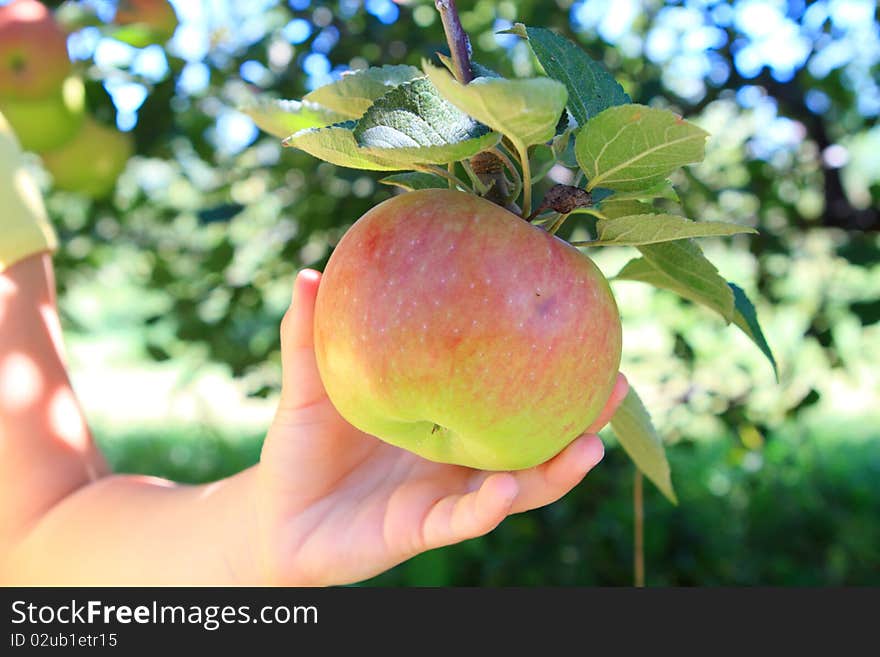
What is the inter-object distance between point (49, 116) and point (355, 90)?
1.01 m

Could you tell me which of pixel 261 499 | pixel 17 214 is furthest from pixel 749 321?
pixel 17 214

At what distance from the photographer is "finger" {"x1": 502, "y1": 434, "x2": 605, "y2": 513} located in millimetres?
572

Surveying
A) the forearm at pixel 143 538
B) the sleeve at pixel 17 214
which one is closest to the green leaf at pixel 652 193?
the forearm at pixel 143 538

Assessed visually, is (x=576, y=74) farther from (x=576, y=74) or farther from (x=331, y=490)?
(x=331, y=490)

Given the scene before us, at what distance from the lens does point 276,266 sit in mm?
1650

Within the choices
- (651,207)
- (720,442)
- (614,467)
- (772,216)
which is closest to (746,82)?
(772,216)

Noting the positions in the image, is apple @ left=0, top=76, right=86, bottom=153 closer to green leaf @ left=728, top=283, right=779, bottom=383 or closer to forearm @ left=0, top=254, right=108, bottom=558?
forearm @ left=0, top=254, right=108, bottom=558

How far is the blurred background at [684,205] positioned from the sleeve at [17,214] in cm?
19

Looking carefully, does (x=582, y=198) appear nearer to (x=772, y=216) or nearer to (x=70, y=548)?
(x=70, y=548)

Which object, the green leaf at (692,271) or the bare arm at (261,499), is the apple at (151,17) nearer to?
the bare arm at (261,499)

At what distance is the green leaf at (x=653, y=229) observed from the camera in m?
0.47

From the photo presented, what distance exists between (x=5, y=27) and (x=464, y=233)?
3.84 ft

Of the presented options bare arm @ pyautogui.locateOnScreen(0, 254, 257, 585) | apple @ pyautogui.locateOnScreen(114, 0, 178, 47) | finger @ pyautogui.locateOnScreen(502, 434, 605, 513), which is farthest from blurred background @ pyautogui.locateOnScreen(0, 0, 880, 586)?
finger @ pyautogui.locateOnScreen(502, 434, 605, 513)

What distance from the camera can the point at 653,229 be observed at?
489mm
